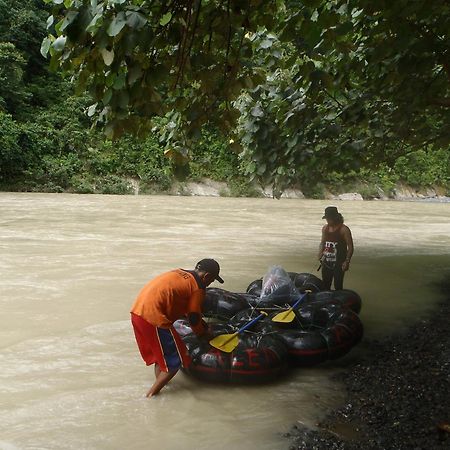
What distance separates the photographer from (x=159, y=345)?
443cm

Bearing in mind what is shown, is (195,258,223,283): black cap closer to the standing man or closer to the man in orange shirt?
the man in orange shirt

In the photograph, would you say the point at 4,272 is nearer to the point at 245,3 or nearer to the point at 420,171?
the point at 245,3

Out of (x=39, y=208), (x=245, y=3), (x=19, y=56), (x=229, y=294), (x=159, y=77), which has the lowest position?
(x=39, y=208)

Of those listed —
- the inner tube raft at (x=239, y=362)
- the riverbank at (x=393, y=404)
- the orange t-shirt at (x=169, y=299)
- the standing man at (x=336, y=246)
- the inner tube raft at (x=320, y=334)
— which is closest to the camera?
the riverbank at (x=393, y=404)

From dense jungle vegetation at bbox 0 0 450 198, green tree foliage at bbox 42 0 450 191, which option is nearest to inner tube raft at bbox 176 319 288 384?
dense jungle vegetation at bbox 0 0 450 198

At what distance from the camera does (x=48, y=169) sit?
29812 mm

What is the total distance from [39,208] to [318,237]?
10819 millimetres

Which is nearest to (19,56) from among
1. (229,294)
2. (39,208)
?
(39,208)

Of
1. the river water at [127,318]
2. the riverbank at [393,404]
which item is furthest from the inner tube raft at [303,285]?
the riverbank at [393,404]

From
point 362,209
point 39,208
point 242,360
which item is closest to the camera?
point 242,360

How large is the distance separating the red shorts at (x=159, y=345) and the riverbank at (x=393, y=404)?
111 cm

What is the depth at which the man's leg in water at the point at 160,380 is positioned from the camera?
14.9 ft

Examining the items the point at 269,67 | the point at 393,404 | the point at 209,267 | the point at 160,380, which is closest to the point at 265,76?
the point at 269,67

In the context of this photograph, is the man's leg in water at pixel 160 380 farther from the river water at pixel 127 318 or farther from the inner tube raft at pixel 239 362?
the inner tube raft at pixel 239 362
